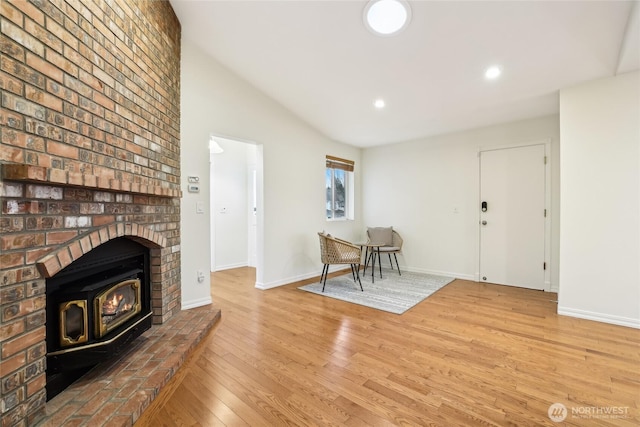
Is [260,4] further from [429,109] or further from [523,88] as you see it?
[523,88]

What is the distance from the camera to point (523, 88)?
3.02 metres

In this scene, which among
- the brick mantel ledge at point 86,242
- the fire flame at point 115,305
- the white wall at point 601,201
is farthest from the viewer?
the white wall at point 601,201

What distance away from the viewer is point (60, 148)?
4.43 feet

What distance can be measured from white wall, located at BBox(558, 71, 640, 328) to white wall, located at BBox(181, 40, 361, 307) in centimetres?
316

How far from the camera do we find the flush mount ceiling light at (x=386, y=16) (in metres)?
2.22

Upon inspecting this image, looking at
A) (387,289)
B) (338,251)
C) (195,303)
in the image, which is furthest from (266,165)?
(387,289)

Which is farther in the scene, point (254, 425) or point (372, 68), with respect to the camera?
point (372, 68)

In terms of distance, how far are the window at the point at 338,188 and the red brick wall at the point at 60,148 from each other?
11.0ft

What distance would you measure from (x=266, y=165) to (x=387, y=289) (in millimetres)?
2411

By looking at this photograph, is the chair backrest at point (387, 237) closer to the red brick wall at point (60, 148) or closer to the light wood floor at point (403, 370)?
the light wood floor at point (403, 370)

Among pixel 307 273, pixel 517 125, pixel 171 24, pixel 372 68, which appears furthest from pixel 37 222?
pixel 517 125

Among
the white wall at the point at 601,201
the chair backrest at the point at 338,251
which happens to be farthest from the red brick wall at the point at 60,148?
the white wall at the point at 601,201

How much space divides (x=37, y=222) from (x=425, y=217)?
4758 mm

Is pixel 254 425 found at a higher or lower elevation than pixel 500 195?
lower
